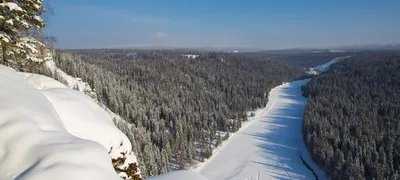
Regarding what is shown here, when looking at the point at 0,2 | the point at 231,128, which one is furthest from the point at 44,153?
the point at 231,128

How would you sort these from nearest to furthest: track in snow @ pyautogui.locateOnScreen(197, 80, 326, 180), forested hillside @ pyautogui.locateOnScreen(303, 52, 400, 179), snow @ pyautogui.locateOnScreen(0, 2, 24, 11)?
snow @ pyautogui.locateOnScreen(0, 2, 24, 11) < forested hillside @ pyautogui.locateOnScreen(303, 52, 400, 179) < track in snow @ pyautogui.locateOnScreen(197, 80, 326, 180)

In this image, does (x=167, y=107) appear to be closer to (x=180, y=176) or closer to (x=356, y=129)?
(x=356, y=129)

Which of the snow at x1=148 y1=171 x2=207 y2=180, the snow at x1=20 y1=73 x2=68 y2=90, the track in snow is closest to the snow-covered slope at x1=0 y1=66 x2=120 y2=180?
the snow at x1=148 y1=171 x2=207 y2=180

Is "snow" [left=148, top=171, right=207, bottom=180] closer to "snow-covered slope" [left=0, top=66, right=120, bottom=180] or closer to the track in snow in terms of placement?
"snow-covered slope" [left=0, top=66, right=120, bottom=180]

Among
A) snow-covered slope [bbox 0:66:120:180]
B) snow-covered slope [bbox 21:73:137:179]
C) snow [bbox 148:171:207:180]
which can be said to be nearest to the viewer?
snow-covered slope [bbox 0:66:120:180]

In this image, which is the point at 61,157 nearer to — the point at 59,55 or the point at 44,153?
the point at 44,153

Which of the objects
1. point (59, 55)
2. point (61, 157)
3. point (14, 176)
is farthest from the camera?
point (59, 55)
